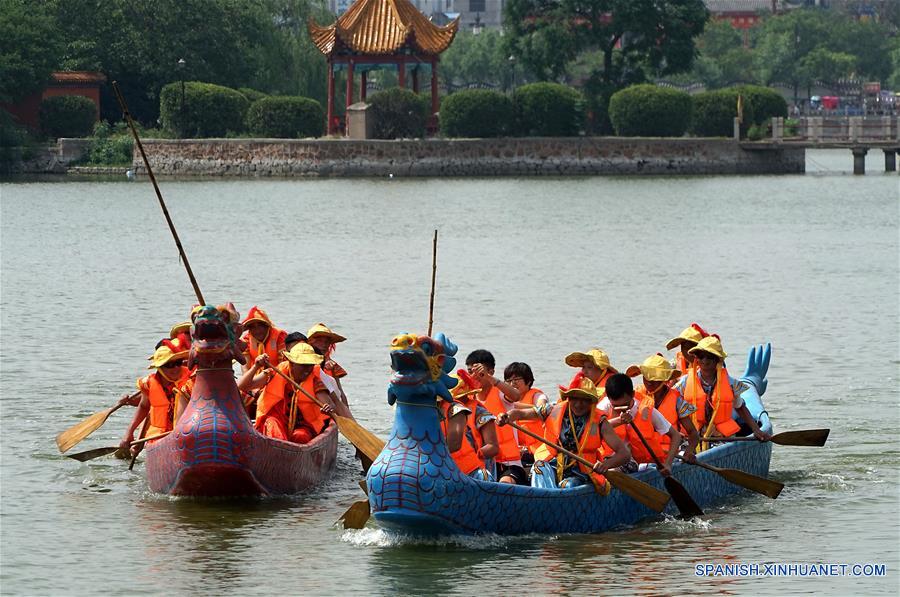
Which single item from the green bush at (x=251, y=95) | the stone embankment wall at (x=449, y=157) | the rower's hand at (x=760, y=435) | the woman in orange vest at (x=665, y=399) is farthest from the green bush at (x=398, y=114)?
the woman in orange vest at (x=665, y=399)

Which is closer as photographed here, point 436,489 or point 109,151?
point 436,489

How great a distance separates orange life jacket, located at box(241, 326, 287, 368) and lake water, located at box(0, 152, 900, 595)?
3.83ft

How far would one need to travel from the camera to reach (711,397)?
14875 millimetres

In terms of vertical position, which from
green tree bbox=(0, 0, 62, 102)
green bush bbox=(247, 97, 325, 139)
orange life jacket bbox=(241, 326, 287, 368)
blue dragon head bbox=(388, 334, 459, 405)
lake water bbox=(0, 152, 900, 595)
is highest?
green tree bbox=(0, 0, 62, 102)

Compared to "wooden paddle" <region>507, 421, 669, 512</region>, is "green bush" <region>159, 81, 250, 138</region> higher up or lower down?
higher up

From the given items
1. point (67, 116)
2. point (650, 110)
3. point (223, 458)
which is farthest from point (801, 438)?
point (67, 116)

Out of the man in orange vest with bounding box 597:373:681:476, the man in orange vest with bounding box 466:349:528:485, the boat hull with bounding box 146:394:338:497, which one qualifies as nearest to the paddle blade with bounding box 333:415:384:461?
the boat hull with bounding box 146:394:338:497

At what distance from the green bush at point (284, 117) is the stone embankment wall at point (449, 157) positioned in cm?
152

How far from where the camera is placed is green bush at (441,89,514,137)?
6681 cm

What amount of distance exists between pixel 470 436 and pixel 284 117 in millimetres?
55226

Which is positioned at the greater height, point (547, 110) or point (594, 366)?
point (547, 110)

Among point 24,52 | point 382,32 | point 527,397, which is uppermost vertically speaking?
point 382,32

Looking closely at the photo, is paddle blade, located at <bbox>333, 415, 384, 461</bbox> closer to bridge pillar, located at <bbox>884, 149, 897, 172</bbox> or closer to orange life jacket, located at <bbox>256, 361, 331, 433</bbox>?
orange life jacket, located at <bbox>256, 361, 331, 433</bbox>

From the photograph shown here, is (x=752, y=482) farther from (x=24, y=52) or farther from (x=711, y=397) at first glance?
(x=24, y=52)
